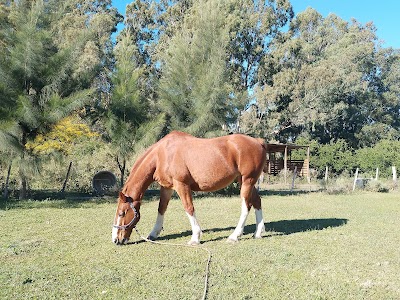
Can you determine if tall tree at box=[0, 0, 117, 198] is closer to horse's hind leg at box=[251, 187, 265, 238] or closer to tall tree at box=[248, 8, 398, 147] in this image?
horse's hind leg at box=[251, 187, 265, 238]

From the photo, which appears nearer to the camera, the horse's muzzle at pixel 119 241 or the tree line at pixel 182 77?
the horse's muzzle at pixel 119 241

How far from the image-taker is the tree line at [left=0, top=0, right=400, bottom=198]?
1143 cm

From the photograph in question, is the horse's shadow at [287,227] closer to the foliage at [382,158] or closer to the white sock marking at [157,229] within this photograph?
the white sock marking at [157,229]

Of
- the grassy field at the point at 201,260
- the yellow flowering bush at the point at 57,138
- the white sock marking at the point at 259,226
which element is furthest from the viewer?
the yellow flowering bush at the point at 57,138

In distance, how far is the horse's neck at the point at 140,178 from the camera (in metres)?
6.17

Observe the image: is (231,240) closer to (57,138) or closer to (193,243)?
(193,243)

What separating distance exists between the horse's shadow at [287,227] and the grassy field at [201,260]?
0.02 metres

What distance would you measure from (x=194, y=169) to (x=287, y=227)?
2682mm

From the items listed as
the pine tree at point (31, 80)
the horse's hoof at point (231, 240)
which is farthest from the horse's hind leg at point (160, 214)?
the pine tree at point (31, 80)

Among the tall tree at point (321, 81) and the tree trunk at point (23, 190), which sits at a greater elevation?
the tall tree at point (321, 81)

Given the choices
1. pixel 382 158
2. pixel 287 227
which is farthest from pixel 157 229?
pixel 382 158

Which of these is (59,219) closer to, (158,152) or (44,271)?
(158,152)

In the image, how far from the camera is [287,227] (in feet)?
25.0

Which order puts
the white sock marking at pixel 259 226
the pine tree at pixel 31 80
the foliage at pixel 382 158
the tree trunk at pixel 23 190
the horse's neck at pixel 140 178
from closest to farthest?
the horse's neck at pixel 140 178 < the white sock marking at pixel 259 226 < the pine tree at pixel 31 80 < the tree trunk at pixel 23 190 < the foliage at pixel 382 158
